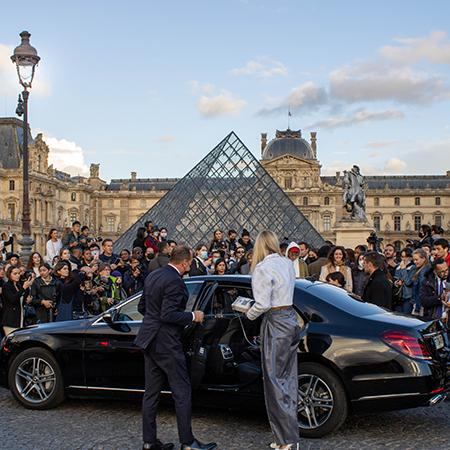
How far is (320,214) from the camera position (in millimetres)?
72125

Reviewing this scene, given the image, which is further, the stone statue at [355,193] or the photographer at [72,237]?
the stone statue at [355,193]

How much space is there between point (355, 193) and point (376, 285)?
16347 mm

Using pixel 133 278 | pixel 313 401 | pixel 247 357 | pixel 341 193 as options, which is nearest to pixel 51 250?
pixel 133 278

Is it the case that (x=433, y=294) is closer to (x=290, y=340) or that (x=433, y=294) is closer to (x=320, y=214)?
(x=290, y=340)

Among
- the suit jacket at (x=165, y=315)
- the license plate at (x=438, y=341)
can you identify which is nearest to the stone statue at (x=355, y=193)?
the license plate at (x=438, y=341)

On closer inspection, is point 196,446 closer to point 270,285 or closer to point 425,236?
point 270,285

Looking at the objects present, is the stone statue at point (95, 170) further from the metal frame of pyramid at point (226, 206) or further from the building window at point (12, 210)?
the metal frame of pyramid at point (226, 206)

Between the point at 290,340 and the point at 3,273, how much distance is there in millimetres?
5034

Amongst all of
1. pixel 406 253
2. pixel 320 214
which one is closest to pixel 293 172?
pixel 320 214

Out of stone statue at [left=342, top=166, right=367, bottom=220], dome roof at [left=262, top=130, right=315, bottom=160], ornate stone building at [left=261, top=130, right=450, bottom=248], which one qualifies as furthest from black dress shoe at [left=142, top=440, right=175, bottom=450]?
dome roof at [left=262, top=130, right=315, bottom=160]

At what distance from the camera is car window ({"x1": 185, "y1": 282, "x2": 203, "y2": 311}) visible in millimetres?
4625

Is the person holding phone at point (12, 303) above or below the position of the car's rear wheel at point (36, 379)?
above

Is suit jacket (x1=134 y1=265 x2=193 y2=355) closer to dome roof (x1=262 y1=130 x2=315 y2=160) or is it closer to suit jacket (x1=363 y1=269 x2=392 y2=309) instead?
suit jacket (x1=363 y1=269 x2=392 y2=309)

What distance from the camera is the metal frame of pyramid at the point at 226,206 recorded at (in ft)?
70.3
